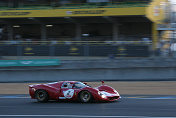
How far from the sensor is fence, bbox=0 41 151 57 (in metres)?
17.6

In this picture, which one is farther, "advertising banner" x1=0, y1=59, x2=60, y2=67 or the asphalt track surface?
"advertising banner" x1=0, y1=59, x2=60, y2=67

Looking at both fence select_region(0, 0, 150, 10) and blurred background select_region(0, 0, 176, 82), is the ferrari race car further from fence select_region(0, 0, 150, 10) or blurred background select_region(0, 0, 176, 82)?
fence select_region(0, 0, 150, 10)

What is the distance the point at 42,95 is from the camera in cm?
1002

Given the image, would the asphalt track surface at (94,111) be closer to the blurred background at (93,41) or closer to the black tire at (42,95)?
the black tire at (42,95)

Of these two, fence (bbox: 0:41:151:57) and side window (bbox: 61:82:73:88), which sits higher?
fence (bbox: 0:41:151:57)

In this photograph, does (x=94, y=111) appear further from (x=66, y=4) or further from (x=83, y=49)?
(x=66, y=4)

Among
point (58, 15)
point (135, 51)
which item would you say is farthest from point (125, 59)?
point (58, 15)

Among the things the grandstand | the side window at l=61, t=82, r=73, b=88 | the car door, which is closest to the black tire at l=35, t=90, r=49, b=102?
the car door

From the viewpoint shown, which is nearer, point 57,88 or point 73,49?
point 57,88

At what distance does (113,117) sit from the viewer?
7.07 m

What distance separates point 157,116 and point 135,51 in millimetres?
10976

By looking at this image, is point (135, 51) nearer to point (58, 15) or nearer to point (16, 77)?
point (16, 77)

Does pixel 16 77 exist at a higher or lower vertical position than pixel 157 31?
lower

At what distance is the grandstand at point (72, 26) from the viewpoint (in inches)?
745
